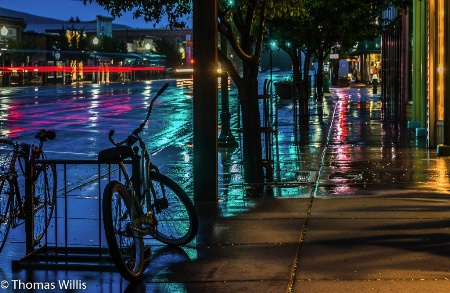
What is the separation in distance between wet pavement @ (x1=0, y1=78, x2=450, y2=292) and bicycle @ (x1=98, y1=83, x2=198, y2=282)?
0.18 meters

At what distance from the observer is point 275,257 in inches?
304

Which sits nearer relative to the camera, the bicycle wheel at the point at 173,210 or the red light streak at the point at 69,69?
the bicycle wheel at the point at 173,210

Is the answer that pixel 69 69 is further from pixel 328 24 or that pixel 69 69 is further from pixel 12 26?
pixel 328 24

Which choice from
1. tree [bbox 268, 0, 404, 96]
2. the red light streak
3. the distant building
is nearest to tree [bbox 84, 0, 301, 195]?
tree [bbox 268, 0, 404, 96]

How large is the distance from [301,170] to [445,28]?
12.4ft

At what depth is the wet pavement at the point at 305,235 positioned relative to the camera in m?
6.93

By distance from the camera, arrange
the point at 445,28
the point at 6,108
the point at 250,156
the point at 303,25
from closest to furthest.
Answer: the point at 250,156 → the point at 445,28 → the point at 303,25 → the point at 6,108

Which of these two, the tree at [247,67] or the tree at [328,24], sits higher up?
the tree at [328,24]

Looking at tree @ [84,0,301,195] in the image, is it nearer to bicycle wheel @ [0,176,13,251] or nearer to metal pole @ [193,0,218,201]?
metal pole @ [193,0,218,201]

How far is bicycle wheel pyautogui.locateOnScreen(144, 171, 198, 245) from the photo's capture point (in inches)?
312

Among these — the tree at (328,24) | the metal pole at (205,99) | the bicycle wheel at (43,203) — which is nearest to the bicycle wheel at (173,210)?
the bicycle wheel at (43,203)

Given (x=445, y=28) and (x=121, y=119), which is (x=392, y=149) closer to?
(x=445, y=28)

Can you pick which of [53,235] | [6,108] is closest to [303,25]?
[6,108]

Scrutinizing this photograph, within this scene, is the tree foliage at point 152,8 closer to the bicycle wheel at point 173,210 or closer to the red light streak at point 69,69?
the bicycle wheel at point 173,210
